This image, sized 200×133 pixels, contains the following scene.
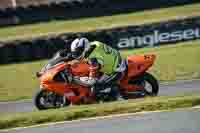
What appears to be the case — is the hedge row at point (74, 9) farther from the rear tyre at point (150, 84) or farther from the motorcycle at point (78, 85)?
the rear tyre at point (150, 84)

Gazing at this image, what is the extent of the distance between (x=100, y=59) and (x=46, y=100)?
1.43m

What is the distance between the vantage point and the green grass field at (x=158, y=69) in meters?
15.7

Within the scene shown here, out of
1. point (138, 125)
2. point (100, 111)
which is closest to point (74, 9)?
point (100, 111)

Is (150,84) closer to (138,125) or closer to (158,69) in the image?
(138,125)

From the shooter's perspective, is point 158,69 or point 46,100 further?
point 158,69

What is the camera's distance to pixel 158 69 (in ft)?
56.0

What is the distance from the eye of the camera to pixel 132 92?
12.5 m

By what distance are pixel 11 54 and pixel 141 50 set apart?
4.51m

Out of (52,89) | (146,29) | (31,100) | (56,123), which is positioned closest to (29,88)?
(31,100)

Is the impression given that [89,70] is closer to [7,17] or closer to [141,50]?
[141,50]

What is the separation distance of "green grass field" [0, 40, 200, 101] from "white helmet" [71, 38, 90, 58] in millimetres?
3079

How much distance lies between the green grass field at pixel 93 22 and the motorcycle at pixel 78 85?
1313 cm

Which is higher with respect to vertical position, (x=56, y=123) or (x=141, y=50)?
(x=141, y=50)

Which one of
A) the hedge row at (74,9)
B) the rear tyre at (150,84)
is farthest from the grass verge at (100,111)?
the hedge row at (74,9)
